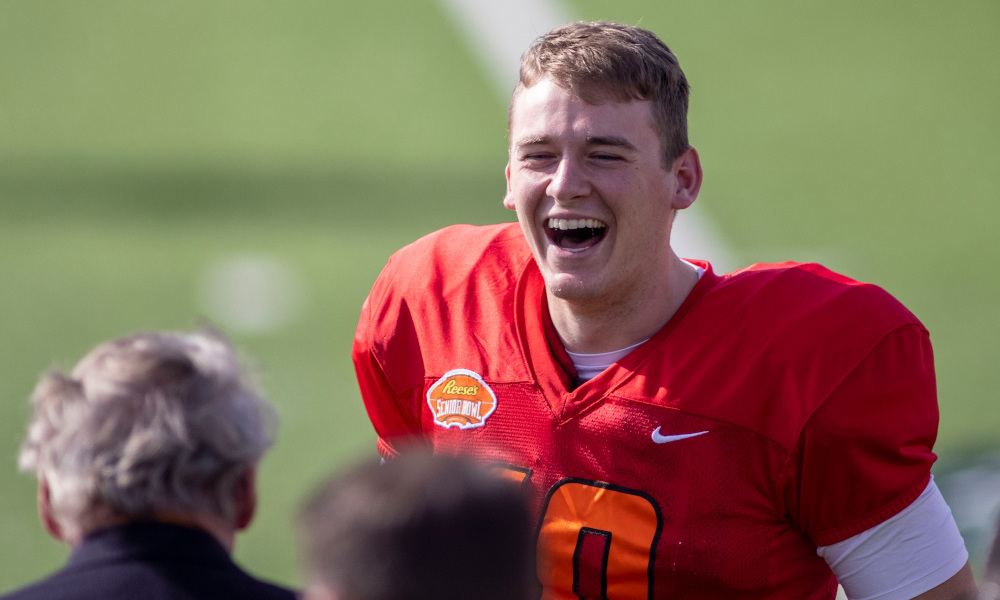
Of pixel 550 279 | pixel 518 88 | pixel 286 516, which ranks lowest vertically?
pixel 286 516

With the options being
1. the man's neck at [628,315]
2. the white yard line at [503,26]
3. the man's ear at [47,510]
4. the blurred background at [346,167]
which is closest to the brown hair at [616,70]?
the man's neck at [628,315]

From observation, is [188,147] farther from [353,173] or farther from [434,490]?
[434,490]

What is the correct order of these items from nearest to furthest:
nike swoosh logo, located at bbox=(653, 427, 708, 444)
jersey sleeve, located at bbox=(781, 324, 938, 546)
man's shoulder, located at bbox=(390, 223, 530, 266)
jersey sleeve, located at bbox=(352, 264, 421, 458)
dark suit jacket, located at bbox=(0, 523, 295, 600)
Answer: dark suit jacket, located at bbox=(0, 523, 295, 600) → jersey sleeve, located at bbox=(781, 324, 938, 546) → nike swoosh logo, located at bbox=(653, 427, 708, 444) → jersey sleeve, located at bbox=(352, 264, 421, 458) → man's shoulder, located at bbox=(390, 223, 530, 266)

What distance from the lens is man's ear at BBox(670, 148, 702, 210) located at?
2.25 metres

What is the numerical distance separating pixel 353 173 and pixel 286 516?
12.3ft

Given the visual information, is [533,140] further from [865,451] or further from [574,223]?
[865,451]

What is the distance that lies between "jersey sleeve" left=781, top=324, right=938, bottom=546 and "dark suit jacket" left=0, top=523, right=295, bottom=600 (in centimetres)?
93

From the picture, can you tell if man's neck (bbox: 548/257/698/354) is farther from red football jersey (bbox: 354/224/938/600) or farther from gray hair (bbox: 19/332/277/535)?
gray hair (bbox: 19/332/277/535)

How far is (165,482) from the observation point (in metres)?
1.50

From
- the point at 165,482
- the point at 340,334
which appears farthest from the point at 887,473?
the point at 340,334

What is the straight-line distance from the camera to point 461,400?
224 cm

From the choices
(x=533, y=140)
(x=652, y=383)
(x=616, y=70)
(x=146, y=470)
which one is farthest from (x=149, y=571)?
(x=616, y=70)

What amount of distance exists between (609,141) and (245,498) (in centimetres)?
97

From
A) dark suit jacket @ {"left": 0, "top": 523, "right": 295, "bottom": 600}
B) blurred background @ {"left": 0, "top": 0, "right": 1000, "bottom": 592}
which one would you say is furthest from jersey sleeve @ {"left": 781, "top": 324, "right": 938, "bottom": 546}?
blurred background @ {"left": 0, "top": 0, "right": 1000, "bottom": 592}
